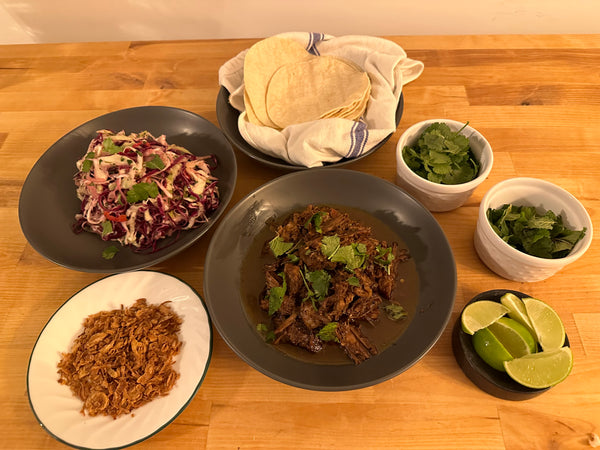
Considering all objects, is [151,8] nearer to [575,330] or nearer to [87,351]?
[87,351]

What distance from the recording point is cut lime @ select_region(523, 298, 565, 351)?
134cm

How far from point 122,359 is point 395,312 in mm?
1041

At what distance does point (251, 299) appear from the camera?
158 cm

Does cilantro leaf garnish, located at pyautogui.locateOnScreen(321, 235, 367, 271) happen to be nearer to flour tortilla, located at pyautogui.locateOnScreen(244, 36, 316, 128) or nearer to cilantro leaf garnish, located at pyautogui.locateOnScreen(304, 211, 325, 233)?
cilantro leaf garnish, located at pyautogui.locateOnScreen(304, 211, 325, 233)

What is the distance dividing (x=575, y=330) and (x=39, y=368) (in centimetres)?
208

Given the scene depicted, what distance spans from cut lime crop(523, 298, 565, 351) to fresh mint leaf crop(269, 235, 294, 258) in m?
0.91

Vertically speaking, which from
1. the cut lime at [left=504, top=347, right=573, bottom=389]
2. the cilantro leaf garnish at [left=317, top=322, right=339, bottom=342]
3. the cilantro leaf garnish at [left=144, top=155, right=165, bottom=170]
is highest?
the cilantro leaf garnish at [left=144, top=155, right=165, bottom=170]

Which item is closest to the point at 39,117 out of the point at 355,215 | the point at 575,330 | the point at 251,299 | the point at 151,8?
the point at 151,8

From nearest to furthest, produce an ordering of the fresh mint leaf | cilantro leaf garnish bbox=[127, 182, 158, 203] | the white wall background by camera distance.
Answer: the fresh mint leaf
cilantro leaf garnish bbox=[127, 182, 158, 203]
the white wall background

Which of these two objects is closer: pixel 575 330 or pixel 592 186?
pixel 575 330

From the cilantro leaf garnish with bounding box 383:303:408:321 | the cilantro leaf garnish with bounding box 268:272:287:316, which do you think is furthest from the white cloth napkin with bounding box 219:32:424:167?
the cilantro leaf garnish with bounding box 383:303:408:321

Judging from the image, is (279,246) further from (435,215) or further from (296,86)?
(296,86)

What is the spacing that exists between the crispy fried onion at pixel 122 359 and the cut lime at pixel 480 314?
1.06 m

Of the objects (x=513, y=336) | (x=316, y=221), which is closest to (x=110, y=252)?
(x=316, y=221)
